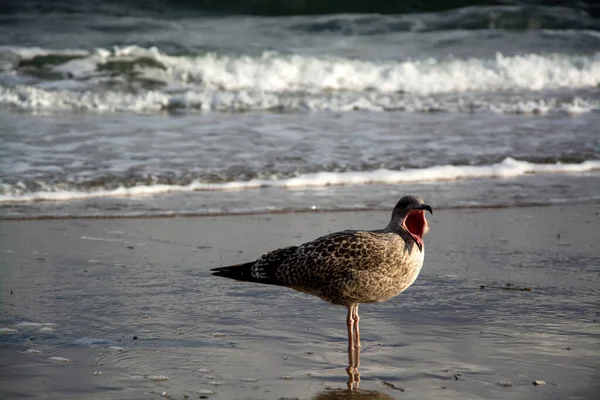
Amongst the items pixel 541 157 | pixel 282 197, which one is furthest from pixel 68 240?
pixel 541 157

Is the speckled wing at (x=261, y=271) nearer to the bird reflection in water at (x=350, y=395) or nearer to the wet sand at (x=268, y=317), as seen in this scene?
Answer: the wet sand at (x=268, y=317)

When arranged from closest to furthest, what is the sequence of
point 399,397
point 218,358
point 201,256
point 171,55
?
point 399,397, point 218,358, point 201,256, point 171,55

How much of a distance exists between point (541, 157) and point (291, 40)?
11.9 m

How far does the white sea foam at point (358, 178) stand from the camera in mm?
9305

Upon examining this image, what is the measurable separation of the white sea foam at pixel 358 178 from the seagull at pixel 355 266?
4093 mm

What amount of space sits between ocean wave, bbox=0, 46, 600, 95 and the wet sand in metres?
9.56

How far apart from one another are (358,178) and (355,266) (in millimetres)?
4940

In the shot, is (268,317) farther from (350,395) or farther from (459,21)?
(459,21)

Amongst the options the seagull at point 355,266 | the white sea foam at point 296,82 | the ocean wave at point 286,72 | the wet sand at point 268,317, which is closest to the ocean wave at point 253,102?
the white sea foam at point 296,82

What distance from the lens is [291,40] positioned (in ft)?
73.4

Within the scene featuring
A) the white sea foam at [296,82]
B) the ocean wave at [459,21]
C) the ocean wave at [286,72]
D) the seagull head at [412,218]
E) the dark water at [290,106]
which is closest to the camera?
the seagull head at [412,218]

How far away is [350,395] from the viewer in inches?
180

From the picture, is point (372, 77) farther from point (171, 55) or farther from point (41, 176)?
point (41, 176)

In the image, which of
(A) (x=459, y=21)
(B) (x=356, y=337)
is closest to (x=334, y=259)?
(B) (x=356, y=337)
